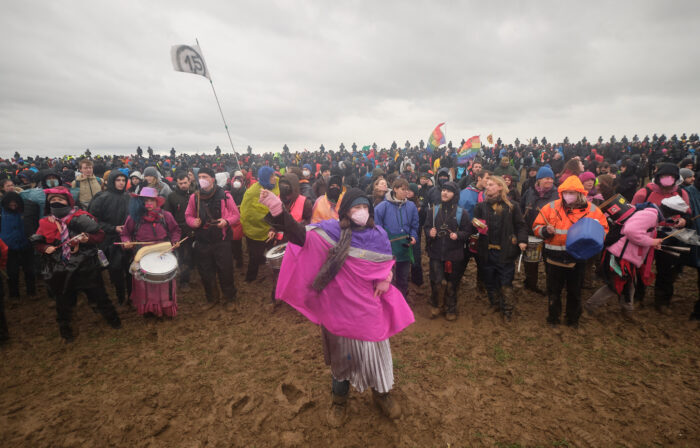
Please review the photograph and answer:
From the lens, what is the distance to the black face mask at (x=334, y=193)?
208 inches

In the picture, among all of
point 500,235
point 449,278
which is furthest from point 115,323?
point 500,235

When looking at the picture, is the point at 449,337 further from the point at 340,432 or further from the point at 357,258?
the point at 357,258

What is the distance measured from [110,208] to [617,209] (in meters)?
8.51

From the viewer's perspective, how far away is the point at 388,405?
9.80 ft

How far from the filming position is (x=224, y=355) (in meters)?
4.21

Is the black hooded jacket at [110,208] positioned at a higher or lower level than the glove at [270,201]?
lower

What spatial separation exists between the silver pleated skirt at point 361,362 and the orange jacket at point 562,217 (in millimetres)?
3024

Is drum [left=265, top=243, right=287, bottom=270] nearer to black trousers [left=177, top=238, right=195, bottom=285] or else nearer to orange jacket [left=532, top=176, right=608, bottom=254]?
black trousers [left=177, top=238, right=195, bottom=285]

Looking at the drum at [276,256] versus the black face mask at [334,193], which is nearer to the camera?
the drum at [276,256]

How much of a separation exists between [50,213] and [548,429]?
676 cm

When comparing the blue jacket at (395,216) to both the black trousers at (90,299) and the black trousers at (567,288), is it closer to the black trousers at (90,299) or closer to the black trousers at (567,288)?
the black trousers at (567,288)

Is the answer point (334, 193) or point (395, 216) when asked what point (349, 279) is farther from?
point (334, 193)

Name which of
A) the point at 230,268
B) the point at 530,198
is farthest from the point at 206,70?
the point at 530,198

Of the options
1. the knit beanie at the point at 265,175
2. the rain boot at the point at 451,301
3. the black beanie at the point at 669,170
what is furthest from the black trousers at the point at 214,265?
the black beanie at the point at 669,170
